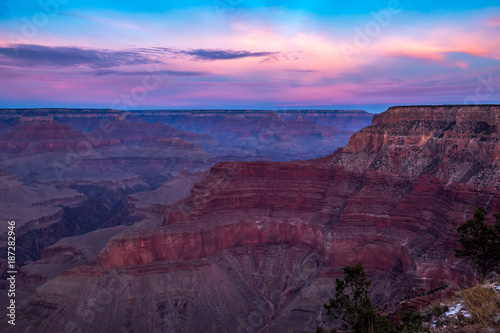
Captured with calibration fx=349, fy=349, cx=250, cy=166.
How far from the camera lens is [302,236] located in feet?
189

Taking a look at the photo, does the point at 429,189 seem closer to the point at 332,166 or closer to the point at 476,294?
the point at 332,166

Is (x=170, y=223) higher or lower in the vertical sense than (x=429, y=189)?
lower

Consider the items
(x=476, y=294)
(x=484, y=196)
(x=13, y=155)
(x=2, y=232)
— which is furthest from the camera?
(x=13, y=155)

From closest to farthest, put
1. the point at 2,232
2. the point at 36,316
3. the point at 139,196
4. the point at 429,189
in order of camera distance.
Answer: the point at 36,316, the point at 429,189, the point at 2,232, the point at 139,196

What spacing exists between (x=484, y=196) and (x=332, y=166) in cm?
2383

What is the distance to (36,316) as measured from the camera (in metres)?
44.9

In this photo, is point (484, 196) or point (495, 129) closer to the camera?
point (484, 196)

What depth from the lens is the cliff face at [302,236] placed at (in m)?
43.7

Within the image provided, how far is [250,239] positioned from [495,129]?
38.9 m

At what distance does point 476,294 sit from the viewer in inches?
542

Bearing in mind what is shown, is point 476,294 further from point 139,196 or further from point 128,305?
point 139,196

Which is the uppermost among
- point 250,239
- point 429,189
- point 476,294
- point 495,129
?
point 495,129

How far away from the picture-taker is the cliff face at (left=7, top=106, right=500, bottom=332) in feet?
143

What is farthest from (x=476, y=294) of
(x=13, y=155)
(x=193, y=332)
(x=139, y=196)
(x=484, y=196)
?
(x=13, y=155)
